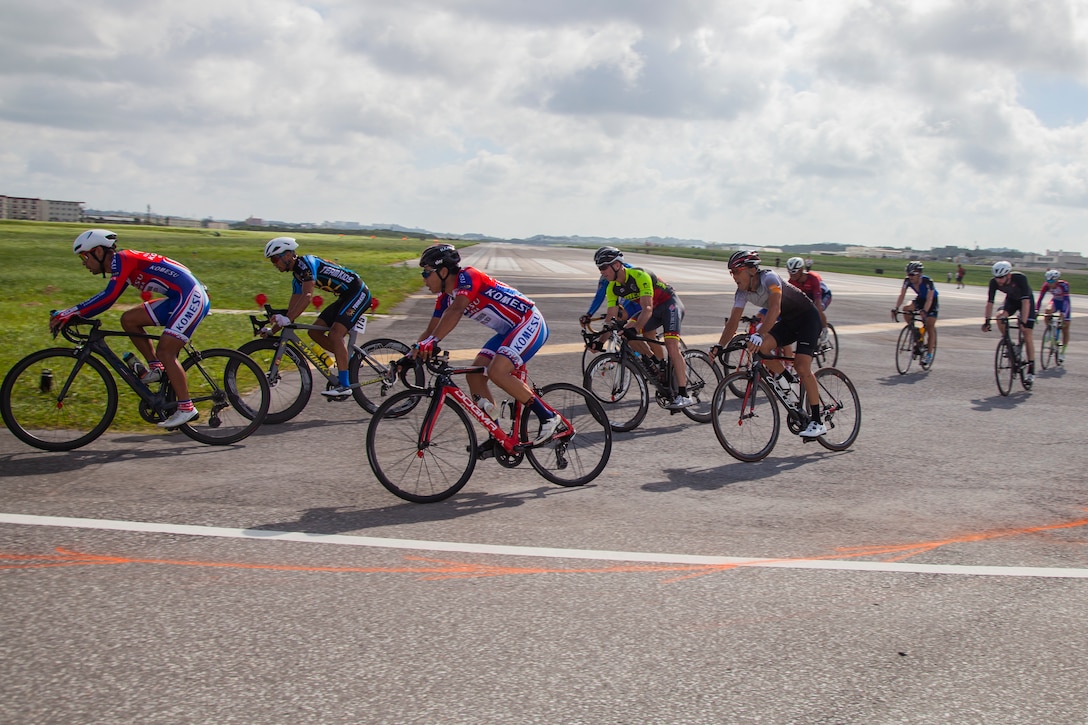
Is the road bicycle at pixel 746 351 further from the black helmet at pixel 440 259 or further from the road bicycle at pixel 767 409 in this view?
the black helmet at pixel 440 259

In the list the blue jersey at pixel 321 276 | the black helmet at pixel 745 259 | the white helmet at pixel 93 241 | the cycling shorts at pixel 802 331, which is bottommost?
the cycling shorts at pixel 802 331

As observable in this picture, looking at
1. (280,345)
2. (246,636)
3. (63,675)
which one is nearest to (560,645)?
(246,636)

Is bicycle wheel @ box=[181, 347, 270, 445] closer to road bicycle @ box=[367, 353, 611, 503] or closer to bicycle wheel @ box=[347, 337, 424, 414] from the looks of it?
bicycle wheel @ box=[347, 337, 424, 414]

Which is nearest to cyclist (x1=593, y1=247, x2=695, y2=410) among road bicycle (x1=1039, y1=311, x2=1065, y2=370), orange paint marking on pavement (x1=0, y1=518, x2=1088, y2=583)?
orange paint marking on pavement (x1=0, y1=518, x2=1088, y2=583)

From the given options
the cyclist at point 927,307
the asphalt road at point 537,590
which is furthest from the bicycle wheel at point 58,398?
the cyclist at point 927,307

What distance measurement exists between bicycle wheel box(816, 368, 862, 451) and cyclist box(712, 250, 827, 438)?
0.13m

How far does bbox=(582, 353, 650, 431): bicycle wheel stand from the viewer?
29.8ft

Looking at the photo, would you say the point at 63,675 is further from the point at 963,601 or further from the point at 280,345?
the point at 280,345

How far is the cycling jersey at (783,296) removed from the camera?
26.3 feet

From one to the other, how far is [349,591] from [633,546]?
1802 millimetres

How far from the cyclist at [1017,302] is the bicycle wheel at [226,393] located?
1071 centimetres

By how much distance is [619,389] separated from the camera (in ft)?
31.4

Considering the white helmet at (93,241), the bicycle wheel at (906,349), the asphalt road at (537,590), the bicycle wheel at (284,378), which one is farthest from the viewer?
the bicycle wheel at (906,349)

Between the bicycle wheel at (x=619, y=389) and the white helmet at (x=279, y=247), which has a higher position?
the white helmet at (x=279, y=247)
